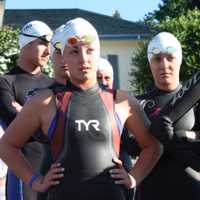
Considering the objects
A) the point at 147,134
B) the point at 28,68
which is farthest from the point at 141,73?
the point at 147,134

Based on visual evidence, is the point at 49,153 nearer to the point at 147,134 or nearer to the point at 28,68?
the point at 147,134

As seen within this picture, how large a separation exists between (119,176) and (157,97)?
144cm

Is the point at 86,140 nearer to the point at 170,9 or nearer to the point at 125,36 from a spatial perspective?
the point at 125,36

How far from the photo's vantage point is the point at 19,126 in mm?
3984

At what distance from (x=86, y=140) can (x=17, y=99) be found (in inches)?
82.0

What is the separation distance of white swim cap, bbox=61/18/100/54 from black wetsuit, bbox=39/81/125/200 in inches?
14.6

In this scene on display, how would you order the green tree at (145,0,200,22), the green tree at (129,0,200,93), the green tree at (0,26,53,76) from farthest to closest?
the green tree at (145,0,200,22)
the green tree at (129,0,200,93)
the green tree at (0,26,53,76)

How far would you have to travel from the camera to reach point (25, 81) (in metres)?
5.92

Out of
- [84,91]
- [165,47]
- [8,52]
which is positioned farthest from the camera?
[8,52]

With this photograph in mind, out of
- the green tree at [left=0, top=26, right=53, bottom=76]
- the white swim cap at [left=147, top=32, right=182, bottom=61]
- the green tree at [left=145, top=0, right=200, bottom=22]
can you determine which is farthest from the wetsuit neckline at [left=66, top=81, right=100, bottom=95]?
the green tree at [left=145, top=0, right=200, bottom=22]

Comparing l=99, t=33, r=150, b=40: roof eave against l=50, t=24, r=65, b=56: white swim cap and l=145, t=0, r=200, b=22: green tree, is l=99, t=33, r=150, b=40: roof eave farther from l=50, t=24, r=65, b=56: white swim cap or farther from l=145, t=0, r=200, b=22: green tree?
l=50, t=24, r=65, b=56: white swim cap

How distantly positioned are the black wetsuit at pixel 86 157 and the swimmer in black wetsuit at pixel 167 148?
25.8 inches

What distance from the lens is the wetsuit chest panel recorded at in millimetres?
3852

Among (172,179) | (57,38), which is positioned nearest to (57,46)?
(57,38)
